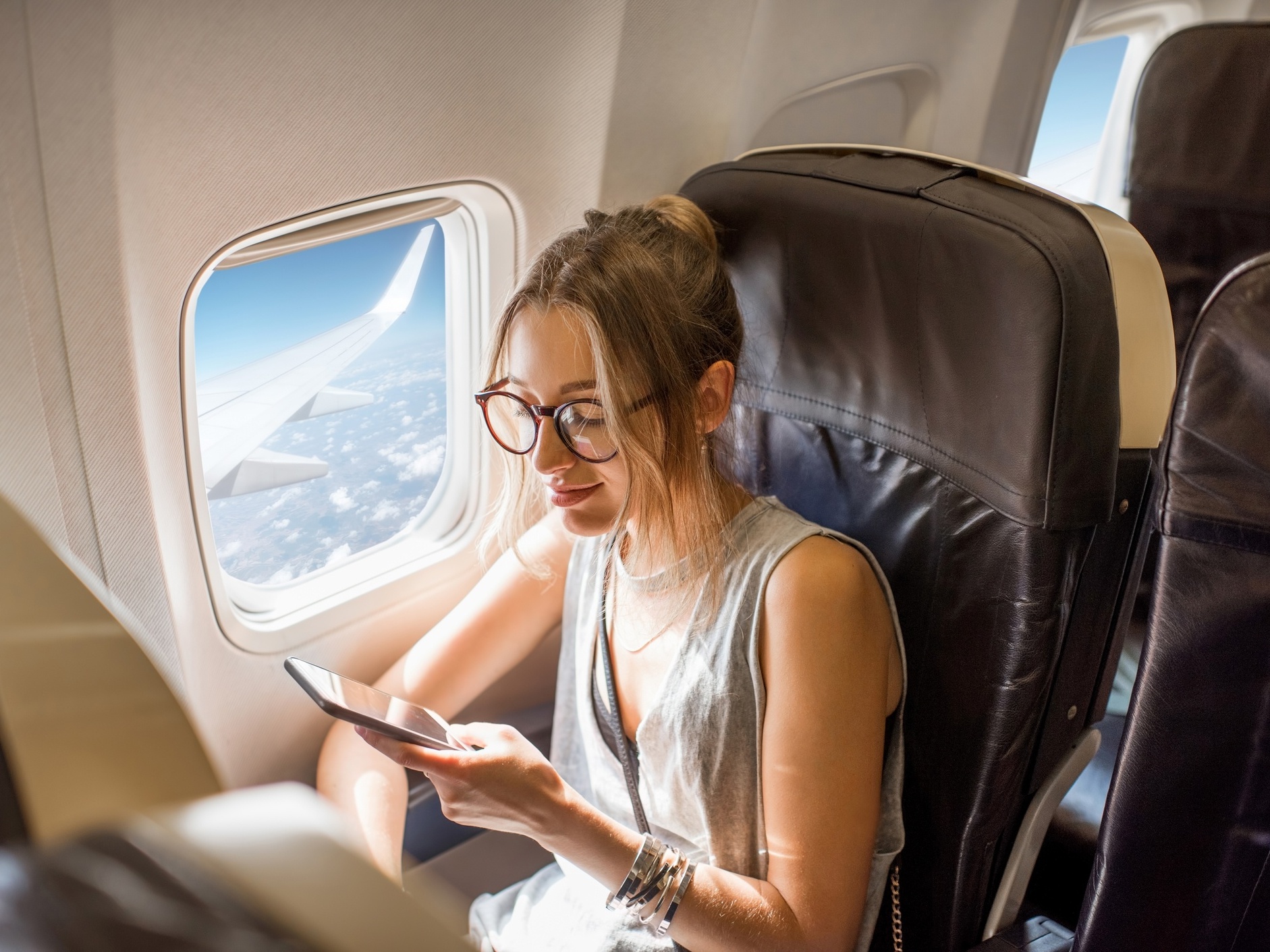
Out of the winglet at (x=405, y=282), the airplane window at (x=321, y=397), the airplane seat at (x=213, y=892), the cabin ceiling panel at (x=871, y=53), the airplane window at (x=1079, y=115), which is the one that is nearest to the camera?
the airplane seat at (x=213, y=892)

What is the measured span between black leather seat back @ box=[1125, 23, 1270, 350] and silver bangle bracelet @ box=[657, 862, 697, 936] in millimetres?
1533

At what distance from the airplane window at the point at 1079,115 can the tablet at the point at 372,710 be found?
2240 millimetres

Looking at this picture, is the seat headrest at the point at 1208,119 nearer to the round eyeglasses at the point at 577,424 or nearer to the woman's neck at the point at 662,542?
the woman's neck at the point at 662,542

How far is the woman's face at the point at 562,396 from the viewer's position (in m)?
1.32

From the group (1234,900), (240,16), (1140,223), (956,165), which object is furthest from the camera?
(1140,223)

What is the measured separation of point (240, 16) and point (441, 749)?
98 centimetres

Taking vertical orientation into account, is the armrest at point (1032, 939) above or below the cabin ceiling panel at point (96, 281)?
below

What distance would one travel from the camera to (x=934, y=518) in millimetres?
1293

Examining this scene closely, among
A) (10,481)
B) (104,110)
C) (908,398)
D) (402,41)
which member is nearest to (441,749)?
(10,481)

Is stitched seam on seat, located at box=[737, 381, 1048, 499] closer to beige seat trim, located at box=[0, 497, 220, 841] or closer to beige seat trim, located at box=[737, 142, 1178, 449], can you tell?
beige seat trim, located at box=[737, 142, 1178, 449]

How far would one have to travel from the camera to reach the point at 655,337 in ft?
4.30

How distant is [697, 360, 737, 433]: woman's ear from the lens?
1393 millimetres

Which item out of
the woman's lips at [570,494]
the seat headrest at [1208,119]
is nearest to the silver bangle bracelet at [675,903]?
the woman's lips at [570,494]

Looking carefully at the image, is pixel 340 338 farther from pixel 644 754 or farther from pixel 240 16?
pixel 644 754
